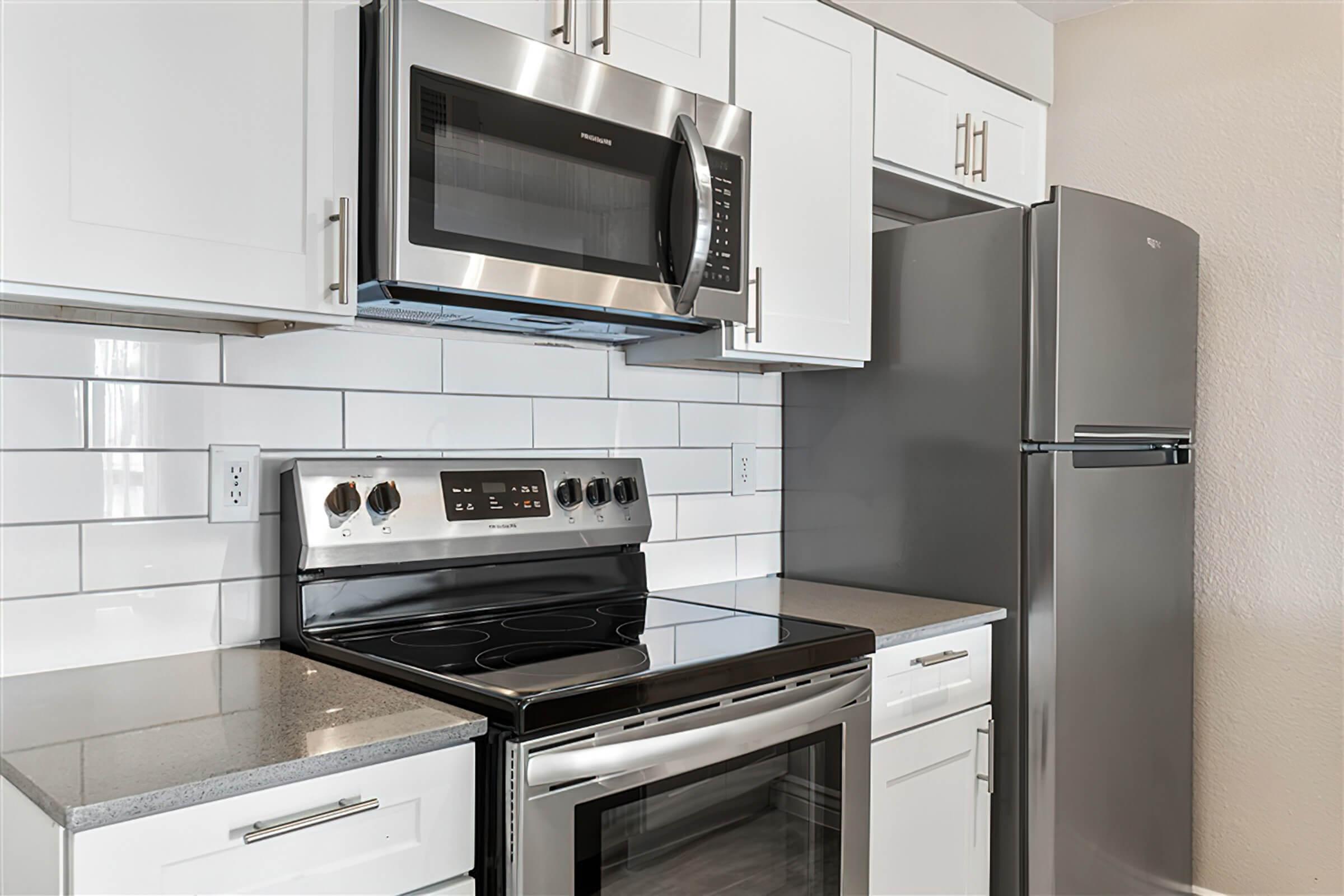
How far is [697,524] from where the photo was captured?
91.4 inches

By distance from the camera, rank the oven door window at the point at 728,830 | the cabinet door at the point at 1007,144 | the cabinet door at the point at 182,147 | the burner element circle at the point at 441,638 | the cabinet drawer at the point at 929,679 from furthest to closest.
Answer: the cabinet door at the point at 1007,144 < the cabinet drawer at the point at 929,679 < the burner element circle at the point at 441,638 < the oven door window at the point at 728,830 < the cabinet door at the point at 182,147

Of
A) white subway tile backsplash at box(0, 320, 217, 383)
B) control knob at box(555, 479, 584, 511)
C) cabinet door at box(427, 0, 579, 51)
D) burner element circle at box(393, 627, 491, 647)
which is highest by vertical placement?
cabinet door at box(427, 0, 579, 51)

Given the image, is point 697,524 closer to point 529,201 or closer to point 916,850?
point 916,850

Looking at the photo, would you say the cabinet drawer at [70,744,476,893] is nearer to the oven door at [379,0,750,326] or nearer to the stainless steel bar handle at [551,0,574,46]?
the oven door at [379,0,750,326]

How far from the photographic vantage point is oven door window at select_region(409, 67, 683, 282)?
4.83 feet

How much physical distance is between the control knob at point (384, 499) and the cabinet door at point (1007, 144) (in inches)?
64.2

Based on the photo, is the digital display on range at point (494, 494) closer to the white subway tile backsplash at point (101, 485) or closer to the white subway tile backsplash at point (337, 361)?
the white subway tile backsplash at point (337, 361)

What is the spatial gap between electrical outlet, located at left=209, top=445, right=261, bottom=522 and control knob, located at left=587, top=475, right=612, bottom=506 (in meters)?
0.61

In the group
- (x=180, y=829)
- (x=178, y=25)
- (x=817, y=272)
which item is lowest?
(x=180, y=829)

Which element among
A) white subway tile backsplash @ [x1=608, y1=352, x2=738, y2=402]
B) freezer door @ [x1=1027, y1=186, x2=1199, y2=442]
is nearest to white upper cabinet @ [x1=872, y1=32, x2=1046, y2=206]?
freezer door @ [x1=1027, y1=186, x2=1199, y2=442]

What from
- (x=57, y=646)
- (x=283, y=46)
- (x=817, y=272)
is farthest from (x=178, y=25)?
(x=817, y=272)

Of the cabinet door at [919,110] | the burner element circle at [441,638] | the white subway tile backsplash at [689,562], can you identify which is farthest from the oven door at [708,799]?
the cabinet door at [919,110]

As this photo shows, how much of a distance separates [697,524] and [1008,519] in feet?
2.26

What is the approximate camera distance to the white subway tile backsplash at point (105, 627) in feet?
4.63
